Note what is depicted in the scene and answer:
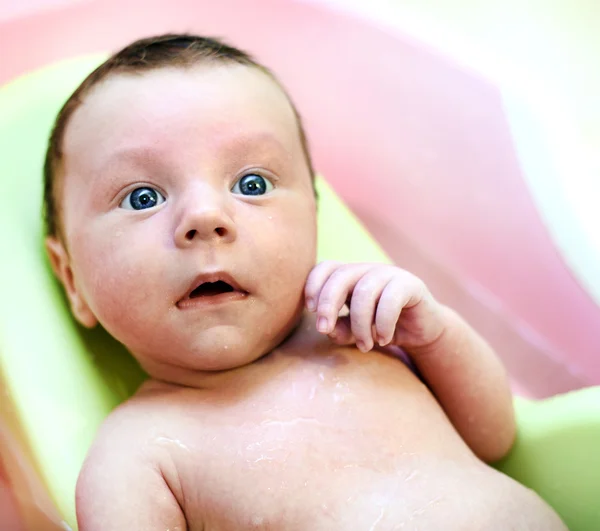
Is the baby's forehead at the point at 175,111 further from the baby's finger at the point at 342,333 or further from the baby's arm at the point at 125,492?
the baby's arm at the point at 125,492

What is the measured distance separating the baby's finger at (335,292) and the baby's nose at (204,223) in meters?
0.11

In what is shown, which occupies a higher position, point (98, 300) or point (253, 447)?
point (98, 300)

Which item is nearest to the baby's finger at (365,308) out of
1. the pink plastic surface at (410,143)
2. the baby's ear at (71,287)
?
the baby's ear at (71,287)

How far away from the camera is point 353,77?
135 cm

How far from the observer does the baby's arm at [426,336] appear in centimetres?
77

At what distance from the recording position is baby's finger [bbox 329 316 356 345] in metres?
0.80

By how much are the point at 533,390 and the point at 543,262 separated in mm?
215

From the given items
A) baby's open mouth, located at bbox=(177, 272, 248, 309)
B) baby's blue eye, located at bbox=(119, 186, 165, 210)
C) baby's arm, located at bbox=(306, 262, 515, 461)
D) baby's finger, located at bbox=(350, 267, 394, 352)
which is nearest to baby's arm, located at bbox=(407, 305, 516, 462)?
baby's arm, located at bbox=(306, 262, 515, 461)

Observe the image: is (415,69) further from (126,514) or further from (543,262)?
(126,514)

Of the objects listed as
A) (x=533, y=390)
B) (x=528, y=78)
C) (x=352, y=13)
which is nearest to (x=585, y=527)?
(x=533, y=390)

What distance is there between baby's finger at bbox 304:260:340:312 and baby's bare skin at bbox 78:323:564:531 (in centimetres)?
7

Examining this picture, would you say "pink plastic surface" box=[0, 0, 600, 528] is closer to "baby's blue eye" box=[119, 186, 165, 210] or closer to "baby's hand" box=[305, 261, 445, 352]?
"baby's hand" box=[305, 261, 445, 352]

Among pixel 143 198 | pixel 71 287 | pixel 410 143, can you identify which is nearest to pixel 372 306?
pixel 143 198

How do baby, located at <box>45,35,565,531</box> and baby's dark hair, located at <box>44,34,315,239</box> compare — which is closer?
baby, located at <box>45,35,565,531</box>
